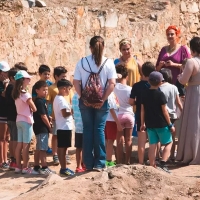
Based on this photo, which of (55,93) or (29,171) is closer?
(29,171)

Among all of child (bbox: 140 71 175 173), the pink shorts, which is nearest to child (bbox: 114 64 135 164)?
the pink shorts

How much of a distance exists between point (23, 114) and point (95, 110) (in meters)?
1.37

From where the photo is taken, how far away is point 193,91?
368 inches

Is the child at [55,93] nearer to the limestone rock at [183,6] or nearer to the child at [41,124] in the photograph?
the child at [41,124]

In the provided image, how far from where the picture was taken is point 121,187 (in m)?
6.91

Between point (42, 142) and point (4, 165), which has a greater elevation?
point (42, 142)

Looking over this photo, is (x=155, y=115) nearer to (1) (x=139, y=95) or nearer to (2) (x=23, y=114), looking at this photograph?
(1) (x=139, y=95)

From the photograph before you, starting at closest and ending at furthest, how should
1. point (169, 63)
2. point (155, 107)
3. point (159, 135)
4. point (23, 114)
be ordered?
point (155, 107)
point (159, 135)
point (23, 114)
point (169, 63)

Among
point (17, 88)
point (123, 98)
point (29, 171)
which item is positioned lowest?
point (29, 171)

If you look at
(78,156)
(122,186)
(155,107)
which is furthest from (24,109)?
(122,186)

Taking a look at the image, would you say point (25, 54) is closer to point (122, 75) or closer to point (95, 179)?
point (122, 75)

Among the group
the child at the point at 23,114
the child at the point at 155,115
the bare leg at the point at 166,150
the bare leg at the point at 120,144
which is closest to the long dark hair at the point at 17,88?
the child at the point at 23,114

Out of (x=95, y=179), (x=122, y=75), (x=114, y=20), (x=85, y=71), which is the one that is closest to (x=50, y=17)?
(x=114, y=20)

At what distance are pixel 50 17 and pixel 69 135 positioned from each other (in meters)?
2.78
